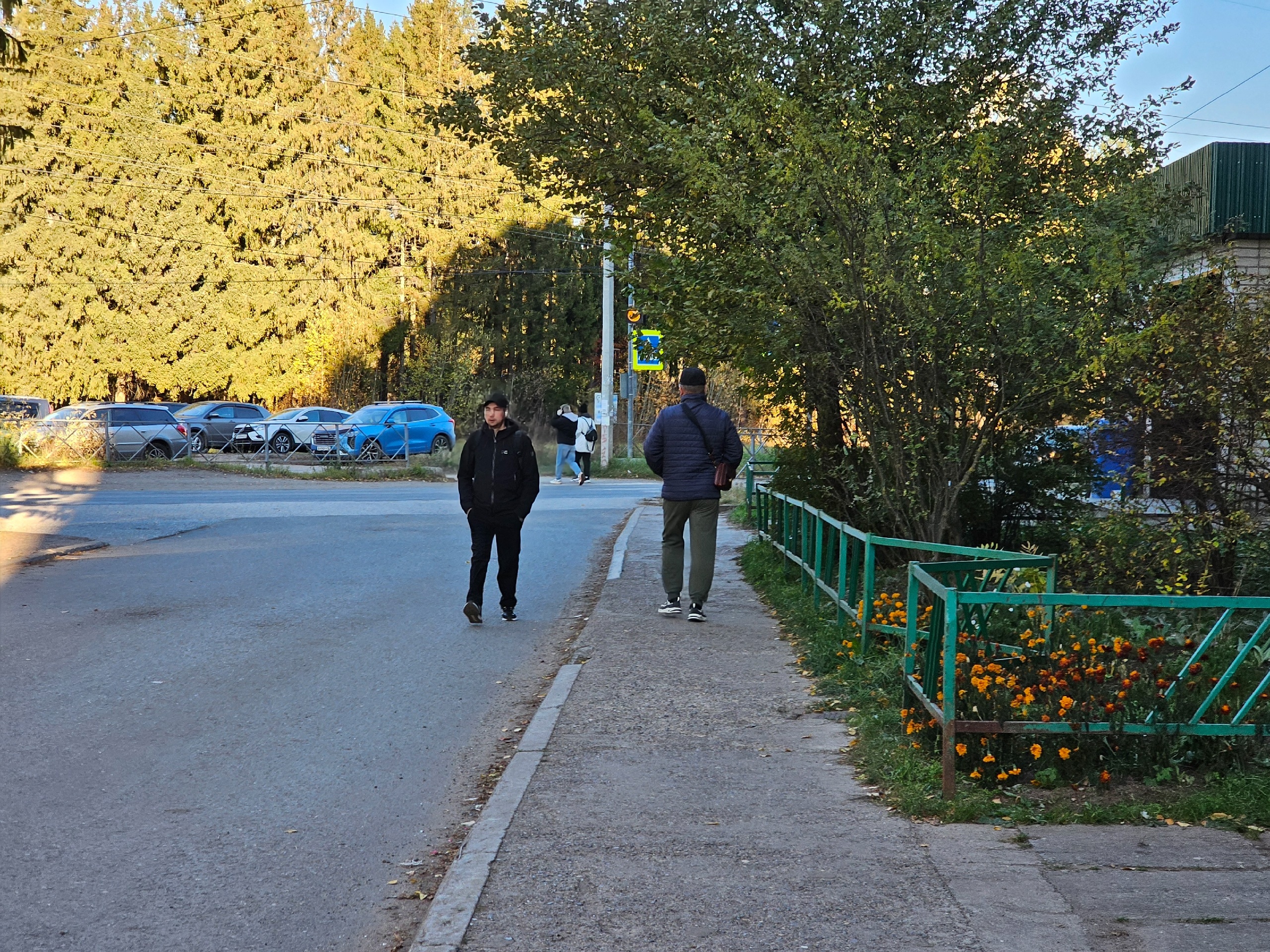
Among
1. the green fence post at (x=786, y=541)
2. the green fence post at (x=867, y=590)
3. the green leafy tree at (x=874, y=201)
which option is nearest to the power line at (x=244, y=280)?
the green leafy tree at (x=874, y=201)

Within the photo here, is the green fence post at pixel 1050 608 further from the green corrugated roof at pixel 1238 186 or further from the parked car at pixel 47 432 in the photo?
the parked car at pixel 47 432

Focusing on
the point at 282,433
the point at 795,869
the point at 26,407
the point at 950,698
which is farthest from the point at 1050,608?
the point at 26,407

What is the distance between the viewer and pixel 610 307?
3256 cm

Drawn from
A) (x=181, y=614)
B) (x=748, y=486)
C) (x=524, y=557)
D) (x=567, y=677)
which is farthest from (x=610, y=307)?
(x=567, y=677)

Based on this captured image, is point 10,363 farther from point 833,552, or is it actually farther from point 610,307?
point 833,552

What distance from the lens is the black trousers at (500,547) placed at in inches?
404

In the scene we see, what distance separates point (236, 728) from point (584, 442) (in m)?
22.5

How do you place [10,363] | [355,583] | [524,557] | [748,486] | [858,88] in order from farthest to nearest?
[10,363]
[748,486]
[524,557]
[355,583]
[858,88]

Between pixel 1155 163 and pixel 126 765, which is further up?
pixel 1155 163

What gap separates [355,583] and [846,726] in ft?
22.4

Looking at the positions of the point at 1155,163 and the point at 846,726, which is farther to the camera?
the point at 1155,163

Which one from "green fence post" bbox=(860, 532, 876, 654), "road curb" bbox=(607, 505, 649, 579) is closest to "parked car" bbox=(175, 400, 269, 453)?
"road curb" bbox=(607, 505, 649, 579)

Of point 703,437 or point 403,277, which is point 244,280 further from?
point 703,437

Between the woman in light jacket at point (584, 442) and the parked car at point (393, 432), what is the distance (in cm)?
647
